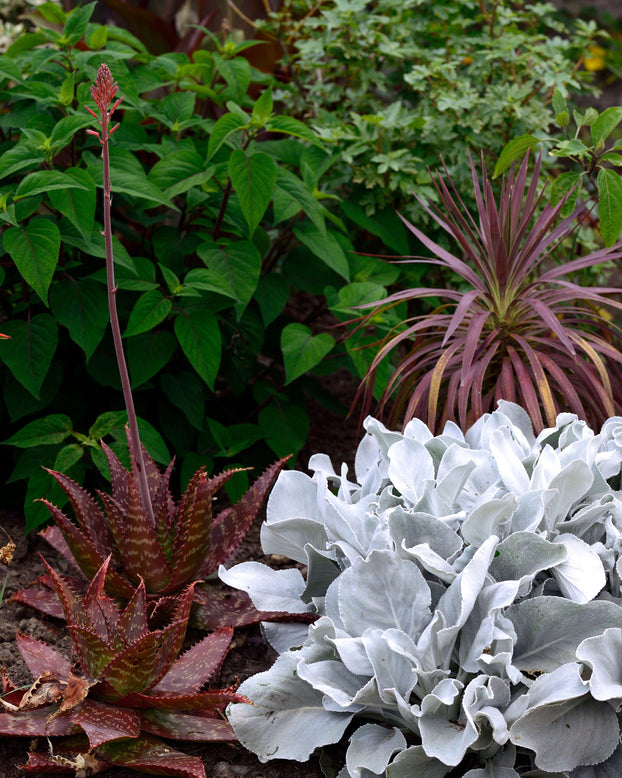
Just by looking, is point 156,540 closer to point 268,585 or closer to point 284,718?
point 268,585

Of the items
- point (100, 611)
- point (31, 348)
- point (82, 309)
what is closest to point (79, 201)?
point (82, 309)

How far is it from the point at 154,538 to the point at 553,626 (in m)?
0.89

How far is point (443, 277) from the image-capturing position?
10.8 ft

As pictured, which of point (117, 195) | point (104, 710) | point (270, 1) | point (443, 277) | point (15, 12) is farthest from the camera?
point (15, 12)

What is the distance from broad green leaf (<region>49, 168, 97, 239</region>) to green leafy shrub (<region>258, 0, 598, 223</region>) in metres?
0.96

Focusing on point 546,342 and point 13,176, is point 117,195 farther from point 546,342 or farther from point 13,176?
point 546,342

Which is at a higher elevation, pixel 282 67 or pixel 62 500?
pixel 282 67

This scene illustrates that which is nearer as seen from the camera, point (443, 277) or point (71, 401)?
point (71, 401)

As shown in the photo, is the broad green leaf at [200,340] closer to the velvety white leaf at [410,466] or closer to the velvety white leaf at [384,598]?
the velvety white leaf at [410,466]

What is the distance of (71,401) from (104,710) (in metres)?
1.22

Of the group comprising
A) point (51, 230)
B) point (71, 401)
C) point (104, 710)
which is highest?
point (51, 230)

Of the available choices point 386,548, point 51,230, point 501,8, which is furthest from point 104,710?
Result: point 501,8

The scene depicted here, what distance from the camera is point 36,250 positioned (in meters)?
2.08

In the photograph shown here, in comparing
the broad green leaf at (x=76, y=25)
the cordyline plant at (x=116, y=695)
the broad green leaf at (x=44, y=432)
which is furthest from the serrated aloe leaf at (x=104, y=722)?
the broad green leaf at (x=76, y=25)
